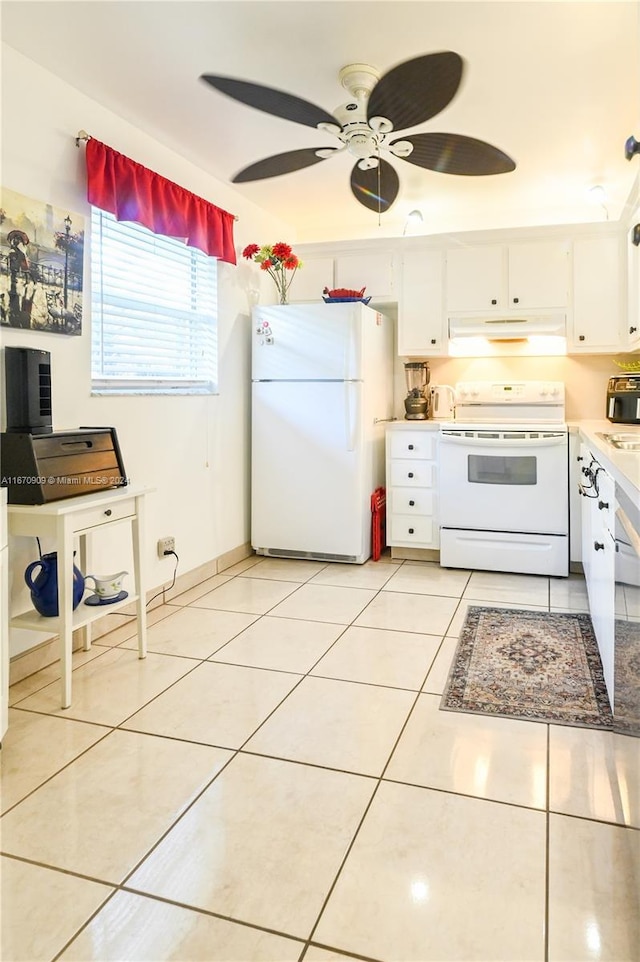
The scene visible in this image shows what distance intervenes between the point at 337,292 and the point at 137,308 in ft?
4.96

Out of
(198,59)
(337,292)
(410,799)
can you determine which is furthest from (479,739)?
(337,292)

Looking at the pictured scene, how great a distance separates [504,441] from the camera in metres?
3.88

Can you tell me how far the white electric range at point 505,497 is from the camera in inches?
150

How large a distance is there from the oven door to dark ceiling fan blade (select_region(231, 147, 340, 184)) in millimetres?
1825

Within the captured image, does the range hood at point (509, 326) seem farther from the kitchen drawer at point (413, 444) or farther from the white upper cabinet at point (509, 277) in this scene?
the kitchen drawer at point (413, 444)

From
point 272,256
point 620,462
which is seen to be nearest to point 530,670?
point 620,462

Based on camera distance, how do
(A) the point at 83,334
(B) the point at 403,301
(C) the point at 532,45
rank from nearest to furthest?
(C) the point at 532,45 → (A) the point at 83,334 → (B) the point at 403,301

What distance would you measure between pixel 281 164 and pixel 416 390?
209cm

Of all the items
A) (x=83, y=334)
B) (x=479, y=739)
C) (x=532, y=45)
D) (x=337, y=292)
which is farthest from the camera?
(x=337, y=292)

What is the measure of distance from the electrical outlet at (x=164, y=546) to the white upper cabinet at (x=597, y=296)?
9.28 feet

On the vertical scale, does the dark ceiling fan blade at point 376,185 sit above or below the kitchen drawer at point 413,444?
above

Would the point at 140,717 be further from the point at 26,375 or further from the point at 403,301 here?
the point at 403,301

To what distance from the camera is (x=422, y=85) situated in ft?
7.29

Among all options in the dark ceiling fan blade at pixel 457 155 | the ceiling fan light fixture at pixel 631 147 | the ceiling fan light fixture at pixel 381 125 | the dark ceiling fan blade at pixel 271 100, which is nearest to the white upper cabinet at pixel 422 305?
the dark ceiling fan blade at pixel 457 155
